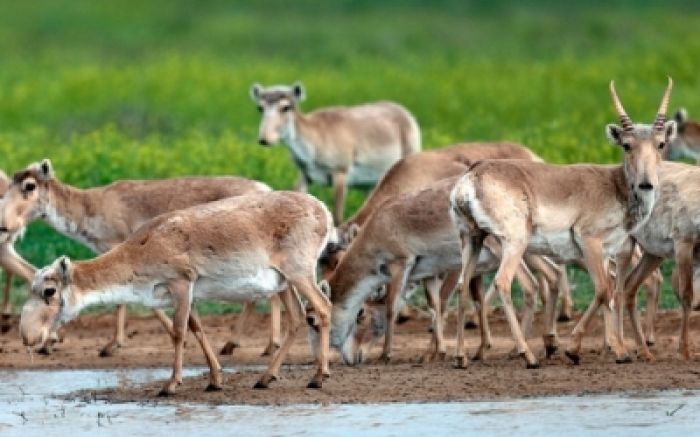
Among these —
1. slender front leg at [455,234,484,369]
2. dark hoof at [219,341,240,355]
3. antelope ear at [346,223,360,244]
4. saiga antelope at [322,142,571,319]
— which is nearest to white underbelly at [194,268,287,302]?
slender front leg at [455,234,484,369]

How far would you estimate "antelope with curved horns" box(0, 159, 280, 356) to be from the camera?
1820cm

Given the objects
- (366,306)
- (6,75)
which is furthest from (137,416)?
(6,75)

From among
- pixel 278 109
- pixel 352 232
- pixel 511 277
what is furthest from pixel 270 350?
pixel 278 109

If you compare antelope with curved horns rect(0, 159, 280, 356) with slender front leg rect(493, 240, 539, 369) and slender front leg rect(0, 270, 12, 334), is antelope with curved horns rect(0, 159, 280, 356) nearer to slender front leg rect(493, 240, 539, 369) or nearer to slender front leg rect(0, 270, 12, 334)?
slender front leg rect(0, 270, 12, 334)

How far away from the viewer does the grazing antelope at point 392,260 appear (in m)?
16.8

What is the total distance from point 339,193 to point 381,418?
35.1 ft

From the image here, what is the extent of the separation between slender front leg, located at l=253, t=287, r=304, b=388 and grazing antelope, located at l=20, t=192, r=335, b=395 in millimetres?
11

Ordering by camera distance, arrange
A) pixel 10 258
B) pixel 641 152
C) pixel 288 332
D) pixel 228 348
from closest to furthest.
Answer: pixel 288 332
pixel 641 152
pixel 228 348
pixel 10 258

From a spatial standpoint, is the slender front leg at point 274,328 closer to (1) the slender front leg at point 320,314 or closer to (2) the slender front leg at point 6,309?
(1) the slender front leg at point 320,314

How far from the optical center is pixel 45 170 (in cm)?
1833

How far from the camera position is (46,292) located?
14.7 meters

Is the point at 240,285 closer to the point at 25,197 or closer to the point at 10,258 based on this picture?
the point at 25,197

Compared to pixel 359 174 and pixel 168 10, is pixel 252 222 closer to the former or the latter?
pixel 359 174

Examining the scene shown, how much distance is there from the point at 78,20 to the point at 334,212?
3238cm
